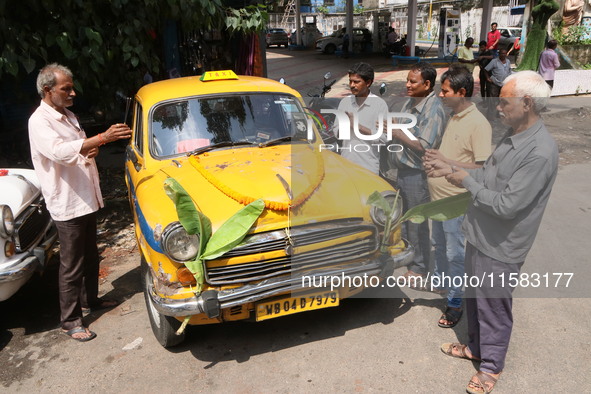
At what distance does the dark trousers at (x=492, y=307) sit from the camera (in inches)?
110

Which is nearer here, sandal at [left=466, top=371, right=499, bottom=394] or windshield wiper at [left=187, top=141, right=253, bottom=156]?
sandal at [left=466, top=371, right=499, bottom=394]

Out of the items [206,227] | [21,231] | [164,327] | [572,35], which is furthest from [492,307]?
[572,35]

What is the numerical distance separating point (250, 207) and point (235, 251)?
306 millimetres

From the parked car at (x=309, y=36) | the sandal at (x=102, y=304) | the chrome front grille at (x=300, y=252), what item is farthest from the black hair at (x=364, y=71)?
the parked car at (x=309, y=36)

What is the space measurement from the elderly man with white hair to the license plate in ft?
3.12

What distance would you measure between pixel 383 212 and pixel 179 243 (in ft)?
4.81

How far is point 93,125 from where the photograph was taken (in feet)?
32.4

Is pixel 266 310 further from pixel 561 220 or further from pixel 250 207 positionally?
pixel 561 220

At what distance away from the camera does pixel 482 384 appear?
2949mm

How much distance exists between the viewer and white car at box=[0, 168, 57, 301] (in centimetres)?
347

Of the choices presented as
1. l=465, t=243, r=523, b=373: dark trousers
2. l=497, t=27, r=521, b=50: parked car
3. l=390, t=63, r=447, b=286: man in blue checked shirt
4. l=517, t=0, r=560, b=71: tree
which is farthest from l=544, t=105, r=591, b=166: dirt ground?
l=497, t=27, r=521, b=50: parked car

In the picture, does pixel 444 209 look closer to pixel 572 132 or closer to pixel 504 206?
pixel 504 206

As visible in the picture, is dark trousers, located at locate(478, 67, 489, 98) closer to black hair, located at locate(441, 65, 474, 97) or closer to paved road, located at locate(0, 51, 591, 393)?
paved road, located at locate(0, 51, 591, 393)

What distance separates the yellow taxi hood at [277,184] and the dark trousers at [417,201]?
0.38 m
